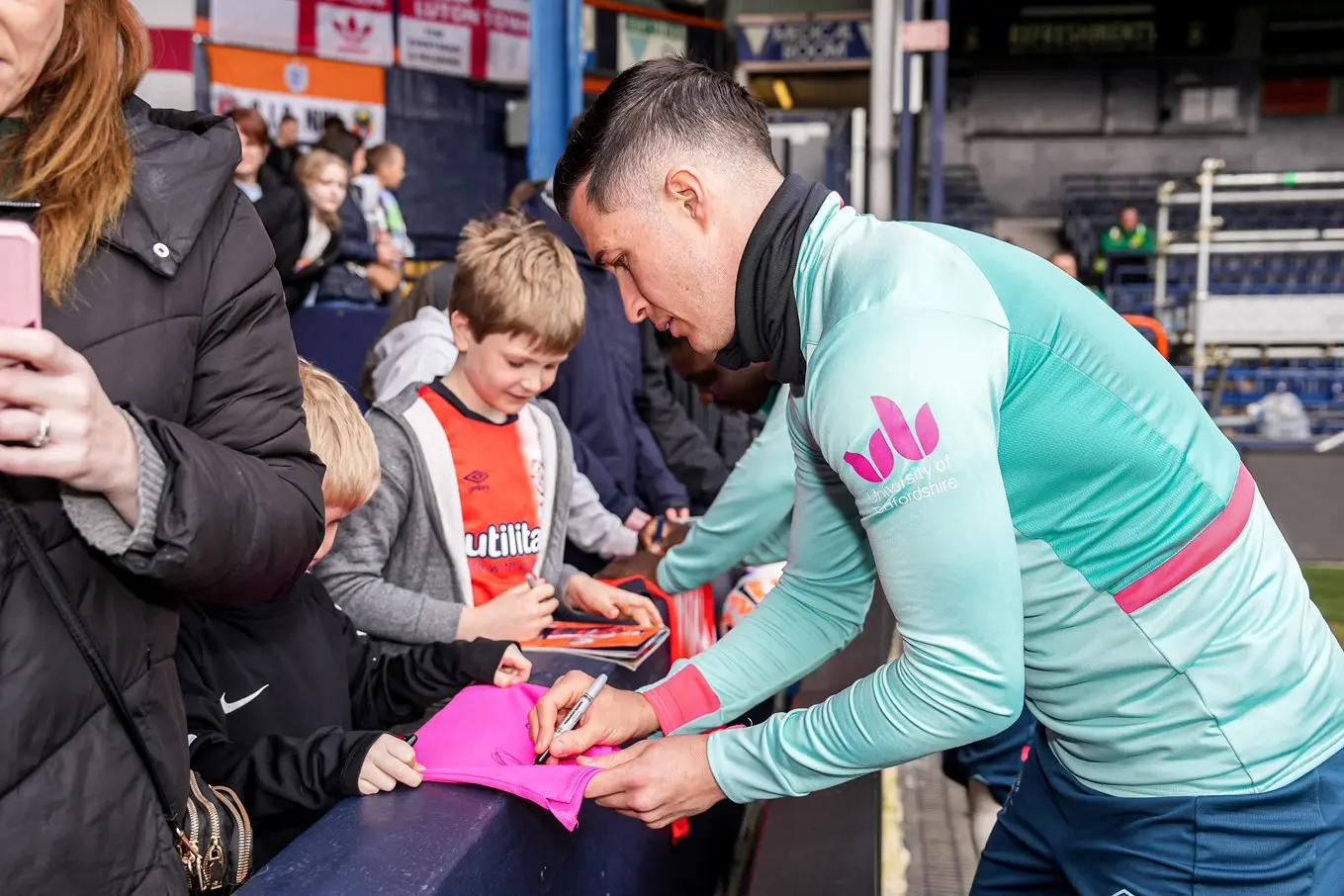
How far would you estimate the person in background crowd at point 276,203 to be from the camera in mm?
6129

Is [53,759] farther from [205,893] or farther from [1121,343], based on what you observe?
[1121,343]

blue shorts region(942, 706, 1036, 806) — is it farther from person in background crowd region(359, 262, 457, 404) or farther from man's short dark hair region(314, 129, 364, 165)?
man's short dark hair region(314, 129, 364, 165)

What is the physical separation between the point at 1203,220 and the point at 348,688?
1123cm

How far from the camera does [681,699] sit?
1.94 metres

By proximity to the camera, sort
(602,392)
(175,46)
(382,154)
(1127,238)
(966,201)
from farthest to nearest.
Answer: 1. (966,201)
2. (1127,238)
3. (382,154)
4. (175,46)
5. (602,392)

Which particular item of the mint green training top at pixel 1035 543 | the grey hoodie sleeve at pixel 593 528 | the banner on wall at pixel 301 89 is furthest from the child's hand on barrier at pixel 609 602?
the banner on wall at pixel 301 89

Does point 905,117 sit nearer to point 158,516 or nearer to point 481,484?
point 481,484

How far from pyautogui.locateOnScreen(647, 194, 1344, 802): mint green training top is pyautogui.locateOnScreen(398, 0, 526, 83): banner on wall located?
14781 mm

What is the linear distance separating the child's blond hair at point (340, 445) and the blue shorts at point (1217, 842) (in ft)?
4.15

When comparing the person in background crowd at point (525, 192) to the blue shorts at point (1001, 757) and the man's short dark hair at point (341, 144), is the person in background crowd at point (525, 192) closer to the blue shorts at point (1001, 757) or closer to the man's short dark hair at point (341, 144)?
the blue shorts at point (1001, 757)

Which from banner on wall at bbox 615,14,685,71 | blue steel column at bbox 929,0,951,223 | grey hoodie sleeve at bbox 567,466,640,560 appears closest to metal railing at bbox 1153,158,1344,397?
blue steel column at bbox 929,0,951,223

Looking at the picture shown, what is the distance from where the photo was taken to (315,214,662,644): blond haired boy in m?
2.53

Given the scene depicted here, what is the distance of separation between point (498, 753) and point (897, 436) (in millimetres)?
803

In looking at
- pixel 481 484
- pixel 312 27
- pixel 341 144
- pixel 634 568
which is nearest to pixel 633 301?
pixel 481 484
